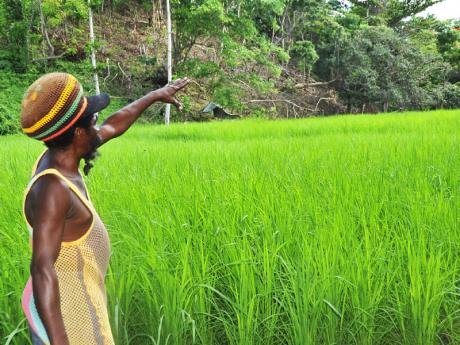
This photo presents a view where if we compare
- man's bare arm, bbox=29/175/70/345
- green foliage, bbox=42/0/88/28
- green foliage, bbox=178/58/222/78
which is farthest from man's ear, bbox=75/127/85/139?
green foliage, bbox=178/58/222/78

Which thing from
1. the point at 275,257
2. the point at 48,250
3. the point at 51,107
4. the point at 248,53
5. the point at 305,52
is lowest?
the point at 275,257

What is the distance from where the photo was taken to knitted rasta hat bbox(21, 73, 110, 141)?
0.91 m

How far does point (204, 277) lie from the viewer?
1637mm

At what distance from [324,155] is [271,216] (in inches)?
72.2

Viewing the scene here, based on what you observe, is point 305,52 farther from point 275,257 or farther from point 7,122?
point 275,257

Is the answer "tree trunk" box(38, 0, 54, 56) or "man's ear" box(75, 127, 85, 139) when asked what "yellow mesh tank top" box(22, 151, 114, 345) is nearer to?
"man's ear" box(75, 127, 85, 139)

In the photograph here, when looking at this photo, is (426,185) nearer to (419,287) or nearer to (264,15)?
(419,287)

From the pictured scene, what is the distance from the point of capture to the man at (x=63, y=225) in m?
0.89

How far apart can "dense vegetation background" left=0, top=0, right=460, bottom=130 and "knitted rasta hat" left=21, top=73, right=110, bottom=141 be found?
10691 mm

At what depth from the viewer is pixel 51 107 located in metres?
0.91

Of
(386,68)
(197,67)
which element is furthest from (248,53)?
(386,68)

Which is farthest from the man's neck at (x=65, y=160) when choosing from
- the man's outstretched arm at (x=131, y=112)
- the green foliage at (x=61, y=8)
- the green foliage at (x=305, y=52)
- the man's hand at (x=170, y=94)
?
the green foliage at (x=305, y=52)

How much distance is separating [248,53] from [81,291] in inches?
462

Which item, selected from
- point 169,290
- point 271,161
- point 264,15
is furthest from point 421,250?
point 264,15
